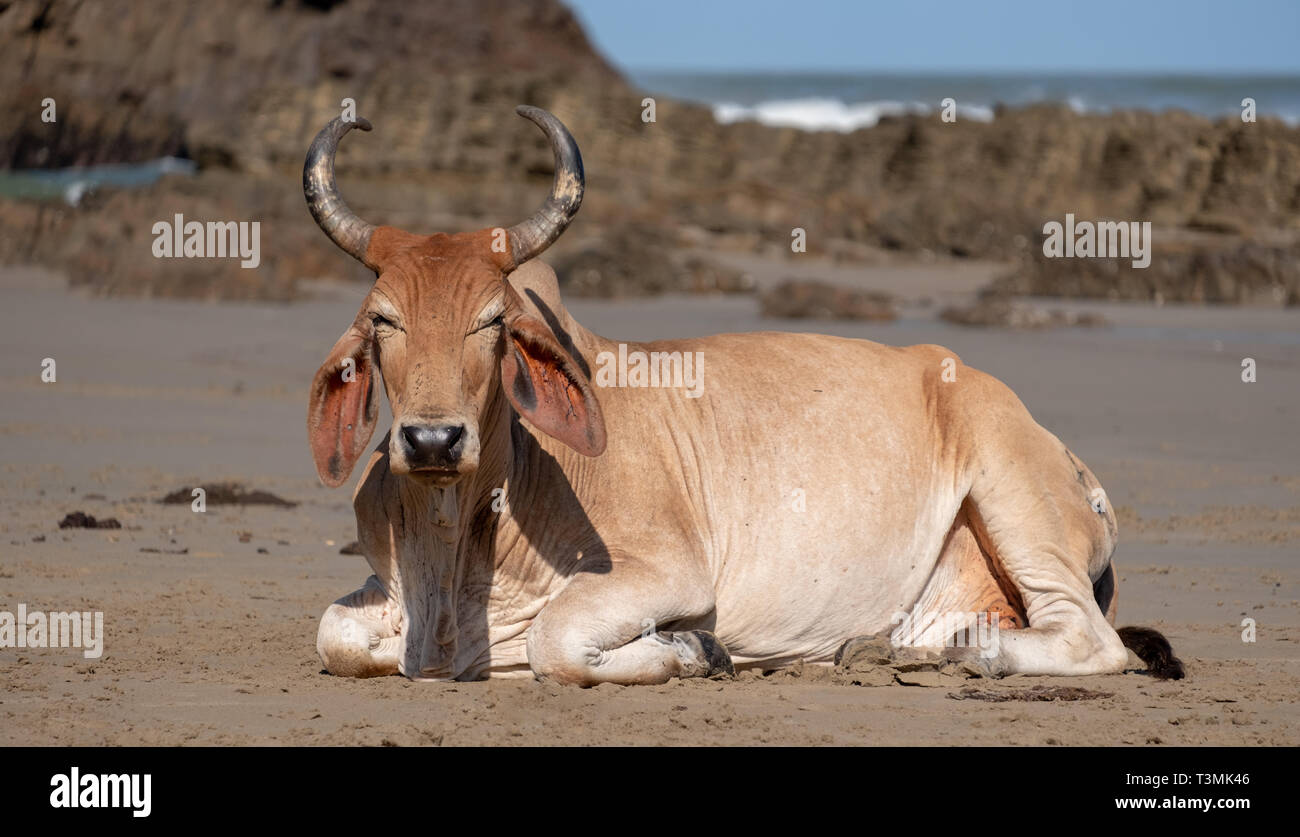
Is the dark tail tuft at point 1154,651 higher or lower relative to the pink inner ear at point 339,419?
lower

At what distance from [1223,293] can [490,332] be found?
63.7 ft

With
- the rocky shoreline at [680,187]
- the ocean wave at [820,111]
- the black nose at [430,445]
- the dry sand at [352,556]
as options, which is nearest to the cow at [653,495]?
the black nose at [430,445]

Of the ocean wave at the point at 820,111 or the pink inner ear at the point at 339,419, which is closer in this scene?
the pink inner ear at the point at 339,419

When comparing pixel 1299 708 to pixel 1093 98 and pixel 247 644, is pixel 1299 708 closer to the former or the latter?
pixel 247 644

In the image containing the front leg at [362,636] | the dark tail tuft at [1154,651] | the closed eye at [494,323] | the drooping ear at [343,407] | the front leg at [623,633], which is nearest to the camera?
the closed eye at [494,323]

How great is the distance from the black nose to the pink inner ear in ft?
2.38

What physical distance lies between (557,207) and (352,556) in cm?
385

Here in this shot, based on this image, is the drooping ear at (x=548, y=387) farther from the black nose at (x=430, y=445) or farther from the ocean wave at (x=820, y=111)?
the ocean wave at (x=820, y=111)

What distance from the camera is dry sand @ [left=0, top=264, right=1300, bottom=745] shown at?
6379mm

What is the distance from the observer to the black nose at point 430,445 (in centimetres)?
607

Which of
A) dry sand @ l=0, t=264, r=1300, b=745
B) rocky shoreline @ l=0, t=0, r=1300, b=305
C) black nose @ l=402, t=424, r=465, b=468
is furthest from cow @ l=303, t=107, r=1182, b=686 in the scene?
rocky shoreline @ l=0, t=0, r=1300, b=305

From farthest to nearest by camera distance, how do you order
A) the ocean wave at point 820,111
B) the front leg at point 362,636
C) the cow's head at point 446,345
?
the ocean wave at point 820,111
the front leg at point 362,636
the cow's head at point 446,345

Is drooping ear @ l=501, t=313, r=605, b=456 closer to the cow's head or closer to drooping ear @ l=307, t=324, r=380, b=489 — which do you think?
the cow's head

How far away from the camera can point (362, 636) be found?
714cm
